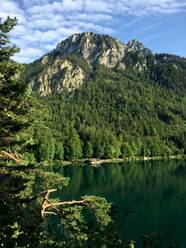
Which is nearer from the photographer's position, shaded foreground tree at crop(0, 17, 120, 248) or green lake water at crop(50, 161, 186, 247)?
Answer: shaded foreground tree at crop(0, 17, 120, 248)

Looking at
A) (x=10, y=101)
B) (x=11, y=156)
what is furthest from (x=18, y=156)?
(x=10, y=101)

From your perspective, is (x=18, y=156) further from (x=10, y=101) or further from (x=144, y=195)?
(x=144, y=195)

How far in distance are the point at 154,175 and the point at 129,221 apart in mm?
66648

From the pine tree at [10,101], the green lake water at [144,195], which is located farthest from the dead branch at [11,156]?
the green lake water at [144,195]

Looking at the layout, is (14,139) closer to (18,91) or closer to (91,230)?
(18,91)

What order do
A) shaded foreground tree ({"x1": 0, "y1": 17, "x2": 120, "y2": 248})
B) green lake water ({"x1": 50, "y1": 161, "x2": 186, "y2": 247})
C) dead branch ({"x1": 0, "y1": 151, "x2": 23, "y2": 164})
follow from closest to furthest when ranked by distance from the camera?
shaded foreground tree ({"x1": 0, "y1": 17, "x2": 120, "y2": 248}), dead branch ({"x1": 0, "y1": 151, "x2": 23, "y2": 164}), green lake water ({"x1": 50, "y1": 161, "x2": 186, "y2": 247})

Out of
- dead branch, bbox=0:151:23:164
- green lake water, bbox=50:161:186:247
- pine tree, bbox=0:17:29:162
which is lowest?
green lake water, bbox=50:161:186:247

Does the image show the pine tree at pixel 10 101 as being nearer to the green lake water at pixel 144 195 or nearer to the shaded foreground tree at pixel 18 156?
the shaded foreground tree at pixel 18 156

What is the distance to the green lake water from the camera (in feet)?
193

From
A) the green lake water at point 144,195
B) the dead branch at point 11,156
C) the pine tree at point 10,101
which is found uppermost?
the pine tree at point 10,101

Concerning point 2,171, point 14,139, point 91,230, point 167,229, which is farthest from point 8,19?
point 167,229

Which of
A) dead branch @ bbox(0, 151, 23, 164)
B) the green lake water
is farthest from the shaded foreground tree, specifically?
the green lake water

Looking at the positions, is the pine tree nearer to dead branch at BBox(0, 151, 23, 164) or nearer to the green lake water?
dead branch at BBox(0, 151, 23, 164)

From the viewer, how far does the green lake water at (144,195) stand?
58.9 m
